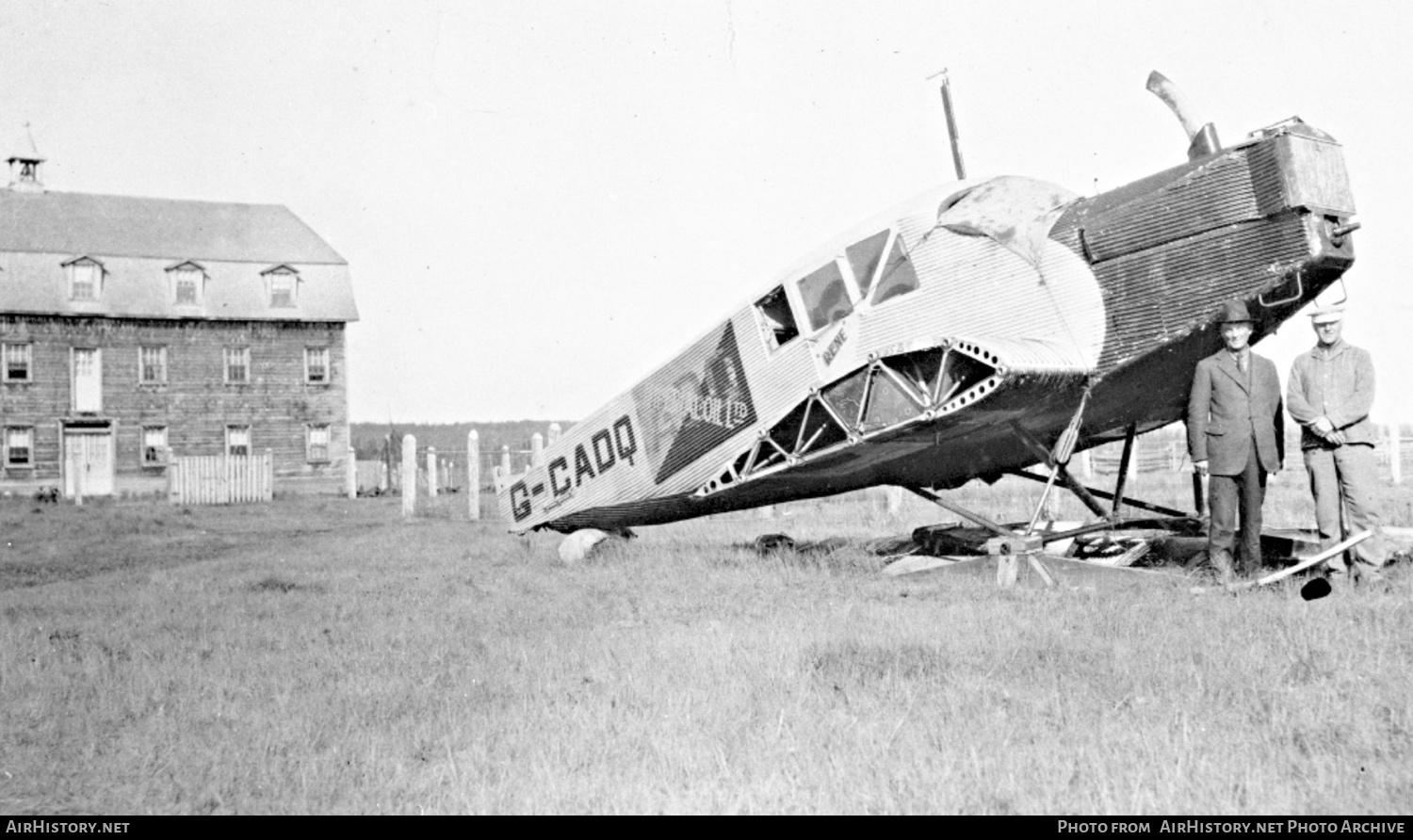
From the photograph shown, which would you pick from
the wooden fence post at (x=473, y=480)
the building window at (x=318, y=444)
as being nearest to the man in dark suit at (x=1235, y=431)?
the wooden fence post at (x=473, y=480)

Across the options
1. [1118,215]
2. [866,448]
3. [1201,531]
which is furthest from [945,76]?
[1201,531]

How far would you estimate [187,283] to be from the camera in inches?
1519

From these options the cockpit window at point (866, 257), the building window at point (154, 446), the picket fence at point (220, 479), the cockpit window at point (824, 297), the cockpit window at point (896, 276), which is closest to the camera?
the cockpit window at point (896, 276)

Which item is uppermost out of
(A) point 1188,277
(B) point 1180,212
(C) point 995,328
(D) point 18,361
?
(D) point 18,361

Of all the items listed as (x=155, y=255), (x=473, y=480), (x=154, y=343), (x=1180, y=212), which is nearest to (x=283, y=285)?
(x=155, y=255)

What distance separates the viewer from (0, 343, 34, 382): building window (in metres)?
36.8

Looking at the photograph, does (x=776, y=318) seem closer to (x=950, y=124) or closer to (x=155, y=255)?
(x=950, y=124)

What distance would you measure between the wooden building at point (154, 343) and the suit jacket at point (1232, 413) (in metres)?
35.0

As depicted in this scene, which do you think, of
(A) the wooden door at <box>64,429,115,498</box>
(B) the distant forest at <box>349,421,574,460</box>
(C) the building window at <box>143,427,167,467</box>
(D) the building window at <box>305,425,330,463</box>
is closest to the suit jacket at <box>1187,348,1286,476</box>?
(D) the building window at <box>305,425,330,463</box>

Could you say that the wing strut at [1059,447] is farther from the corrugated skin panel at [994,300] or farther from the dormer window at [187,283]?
the dormer window at [187,283]

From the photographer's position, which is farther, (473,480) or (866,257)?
(473,480)

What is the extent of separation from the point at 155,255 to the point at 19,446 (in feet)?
25.2

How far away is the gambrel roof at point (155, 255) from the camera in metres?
37.1

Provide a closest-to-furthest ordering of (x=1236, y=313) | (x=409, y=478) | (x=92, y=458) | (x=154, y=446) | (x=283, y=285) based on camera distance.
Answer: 1. (x=1236, y=313)
2. (x=409, y=478)
3. (x=92, y=458)
4. (x=154, y=446)
5. (x=283, y=285)
